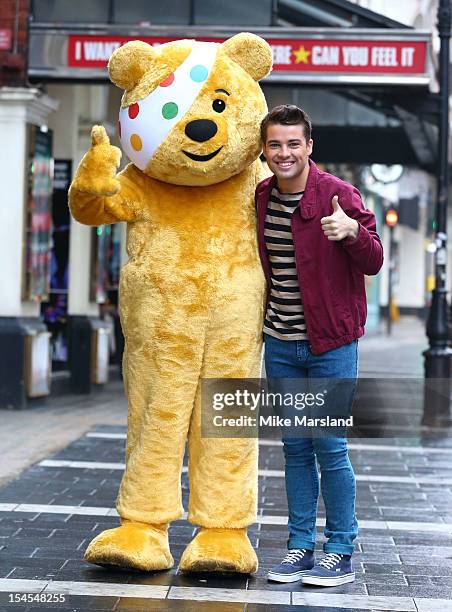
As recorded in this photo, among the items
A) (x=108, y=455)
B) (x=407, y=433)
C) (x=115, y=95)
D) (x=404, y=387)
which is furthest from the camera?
(x=115, y=95)

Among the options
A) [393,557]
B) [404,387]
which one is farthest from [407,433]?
[393,557]

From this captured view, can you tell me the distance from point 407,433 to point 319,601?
6.60 metres

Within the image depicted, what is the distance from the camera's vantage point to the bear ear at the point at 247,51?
5.71 metres

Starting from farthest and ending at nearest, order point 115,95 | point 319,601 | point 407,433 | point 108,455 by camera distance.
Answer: point 115,95 < point 407,433 < point 108,455 < point 319,601

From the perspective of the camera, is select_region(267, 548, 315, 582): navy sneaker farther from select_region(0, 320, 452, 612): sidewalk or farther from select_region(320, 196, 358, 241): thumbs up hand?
select_region(320, 196, 358, 241): thumbs up hand

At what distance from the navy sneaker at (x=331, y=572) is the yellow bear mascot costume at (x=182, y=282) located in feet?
0.98

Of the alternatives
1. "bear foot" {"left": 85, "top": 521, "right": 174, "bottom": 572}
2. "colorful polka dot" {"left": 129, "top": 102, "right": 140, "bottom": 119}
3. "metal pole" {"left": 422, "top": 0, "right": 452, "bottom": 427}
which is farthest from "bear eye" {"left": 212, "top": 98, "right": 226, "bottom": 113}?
"metal pole" {"left": 422, "top": 0, "right": 452, "bottom": 427}

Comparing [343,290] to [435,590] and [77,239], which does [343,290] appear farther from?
[77,239]

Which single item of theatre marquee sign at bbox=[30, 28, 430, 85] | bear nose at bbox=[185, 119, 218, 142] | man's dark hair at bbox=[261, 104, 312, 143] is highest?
theatre marquee sign at bbox=[30, 28, 430, 85]

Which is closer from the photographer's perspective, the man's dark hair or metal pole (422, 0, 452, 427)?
the man's dark hair

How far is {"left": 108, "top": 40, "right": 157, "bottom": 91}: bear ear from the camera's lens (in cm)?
559

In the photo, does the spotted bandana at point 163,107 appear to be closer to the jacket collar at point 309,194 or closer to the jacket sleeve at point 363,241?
the jacket collar at point 309,194

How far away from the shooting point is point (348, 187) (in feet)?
18.0

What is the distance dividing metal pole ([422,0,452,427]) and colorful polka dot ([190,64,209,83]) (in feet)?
25.4
